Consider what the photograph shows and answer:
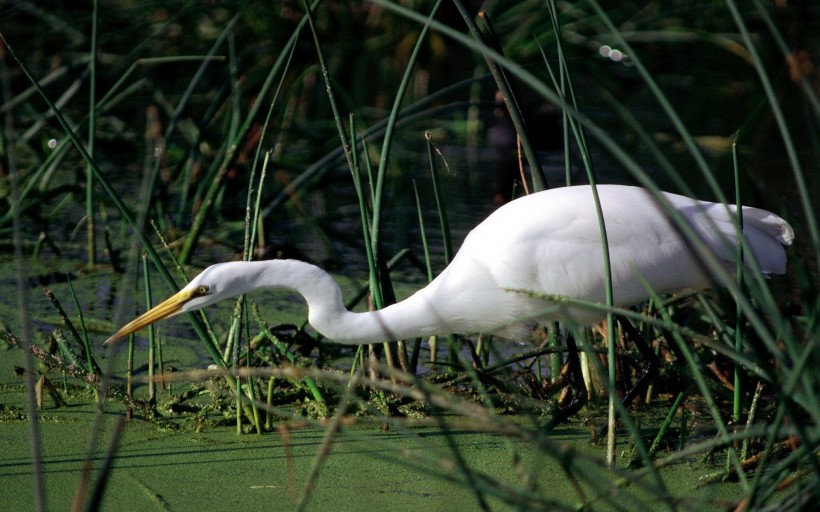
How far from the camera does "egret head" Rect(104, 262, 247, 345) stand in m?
2.44

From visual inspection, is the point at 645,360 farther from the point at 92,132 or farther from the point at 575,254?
the point at 92,132

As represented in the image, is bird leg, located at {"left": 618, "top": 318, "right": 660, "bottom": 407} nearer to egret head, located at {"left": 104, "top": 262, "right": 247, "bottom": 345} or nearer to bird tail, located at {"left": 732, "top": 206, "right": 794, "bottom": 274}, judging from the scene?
bird tail, located at {"left": 732, "top": 206, "right": 794, "bottom": 274}

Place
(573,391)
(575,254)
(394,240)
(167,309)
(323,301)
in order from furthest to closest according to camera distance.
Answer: (394,240) → (573,391) → (575,254) → (323,301) → (167,309)

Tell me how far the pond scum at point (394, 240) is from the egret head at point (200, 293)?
117 mm

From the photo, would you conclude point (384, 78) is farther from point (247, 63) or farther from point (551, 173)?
point (551, 173)

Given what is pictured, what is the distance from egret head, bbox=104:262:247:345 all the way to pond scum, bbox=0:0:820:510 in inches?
4.6

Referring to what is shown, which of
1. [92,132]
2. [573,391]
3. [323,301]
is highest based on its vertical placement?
[92,132]

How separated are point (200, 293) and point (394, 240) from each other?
2059mm

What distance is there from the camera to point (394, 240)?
176 inches

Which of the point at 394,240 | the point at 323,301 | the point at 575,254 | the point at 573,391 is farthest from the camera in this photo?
the point at 394,240

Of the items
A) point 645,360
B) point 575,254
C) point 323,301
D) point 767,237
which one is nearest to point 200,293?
point 323,301

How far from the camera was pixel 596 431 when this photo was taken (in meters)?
2.73

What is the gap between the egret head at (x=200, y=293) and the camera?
8.01 ft

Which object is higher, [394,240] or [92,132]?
[92,132]
